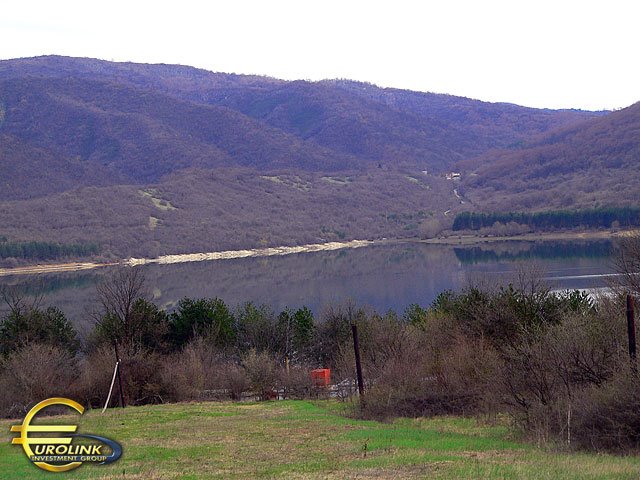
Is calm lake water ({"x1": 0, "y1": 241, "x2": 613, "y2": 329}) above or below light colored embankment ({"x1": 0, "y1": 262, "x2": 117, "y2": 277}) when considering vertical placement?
below

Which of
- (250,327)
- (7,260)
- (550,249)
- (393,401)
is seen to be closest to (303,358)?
Answer: (250,327)

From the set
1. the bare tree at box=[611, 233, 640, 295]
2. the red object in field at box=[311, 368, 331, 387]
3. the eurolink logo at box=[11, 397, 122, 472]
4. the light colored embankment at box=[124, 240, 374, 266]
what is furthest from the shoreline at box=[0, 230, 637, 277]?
the eurolink logo at box=[11, 397, 122, 472]

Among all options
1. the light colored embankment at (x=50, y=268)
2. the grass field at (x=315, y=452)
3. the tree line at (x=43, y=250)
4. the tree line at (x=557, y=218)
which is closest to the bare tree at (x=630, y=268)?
the grass field at (x=315, y=452)

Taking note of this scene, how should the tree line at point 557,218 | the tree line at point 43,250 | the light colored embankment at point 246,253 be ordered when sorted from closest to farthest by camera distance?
the tree line at point 557,218 < the tree line at point 43,250 < the light colored embankment at point 246,253

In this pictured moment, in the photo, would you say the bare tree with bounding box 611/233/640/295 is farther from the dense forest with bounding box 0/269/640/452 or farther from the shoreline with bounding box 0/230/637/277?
the shoreline with bounding box 0/230/637/277

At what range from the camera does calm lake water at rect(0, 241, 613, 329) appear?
6070cm

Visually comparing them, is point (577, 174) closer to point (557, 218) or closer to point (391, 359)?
point (557, 218)

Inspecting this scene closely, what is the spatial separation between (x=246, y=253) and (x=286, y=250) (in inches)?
278

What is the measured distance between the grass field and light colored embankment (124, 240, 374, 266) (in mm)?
98746

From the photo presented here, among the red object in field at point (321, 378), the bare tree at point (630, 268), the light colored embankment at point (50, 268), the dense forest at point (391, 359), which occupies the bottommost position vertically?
the red object in field at point (321, 378)

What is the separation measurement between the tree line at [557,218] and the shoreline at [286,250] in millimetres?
2383

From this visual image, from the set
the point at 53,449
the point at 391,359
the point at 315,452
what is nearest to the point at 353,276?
the point at 391,359

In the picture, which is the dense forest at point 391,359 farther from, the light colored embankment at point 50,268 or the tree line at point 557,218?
the tree line at point 557,218

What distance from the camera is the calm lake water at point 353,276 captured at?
60697 millimetres
